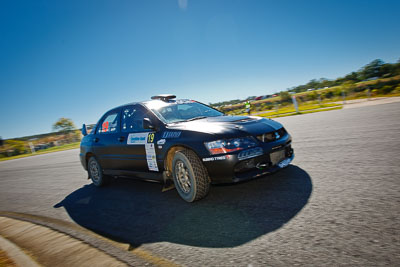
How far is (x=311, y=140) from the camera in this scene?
602 cm

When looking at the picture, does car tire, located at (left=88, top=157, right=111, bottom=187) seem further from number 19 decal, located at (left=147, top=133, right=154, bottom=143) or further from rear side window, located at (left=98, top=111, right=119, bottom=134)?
number 19 decal, located at (left=147, top=133, right=154, bottom=143)

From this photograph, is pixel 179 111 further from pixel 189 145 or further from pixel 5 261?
pixel 5 261

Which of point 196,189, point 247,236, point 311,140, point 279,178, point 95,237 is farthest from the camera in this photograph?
point 311,140

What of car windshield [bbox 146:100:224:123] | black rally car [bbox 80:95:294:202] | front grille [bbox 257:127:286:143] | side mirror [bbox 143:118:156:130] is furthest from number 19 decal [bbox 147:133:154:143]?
front grille [bbox 257:127:286:143]

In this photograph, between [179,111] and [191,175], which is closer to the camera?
[191,175]

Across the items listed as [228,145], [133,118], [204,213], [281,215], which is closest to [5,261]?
[204,213]

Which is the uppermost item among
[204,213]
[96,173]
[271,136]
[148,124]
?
[148,124]

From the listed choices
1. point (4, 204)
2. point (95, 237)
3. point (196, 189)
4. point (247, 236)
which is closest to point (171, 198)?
point (196, 189)

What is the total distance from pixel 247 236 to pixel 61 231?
257cm

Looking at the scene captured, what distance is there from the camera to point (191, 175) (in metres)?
3.06

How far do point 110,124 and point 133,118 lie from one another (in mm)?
943

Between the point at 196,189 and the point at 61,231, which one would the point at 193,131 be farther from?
the point at 61,231

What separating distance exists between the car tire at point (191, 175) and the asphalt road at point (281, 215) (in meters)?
0.17

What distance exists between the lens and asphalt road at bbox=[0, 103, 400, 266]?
1.78m
